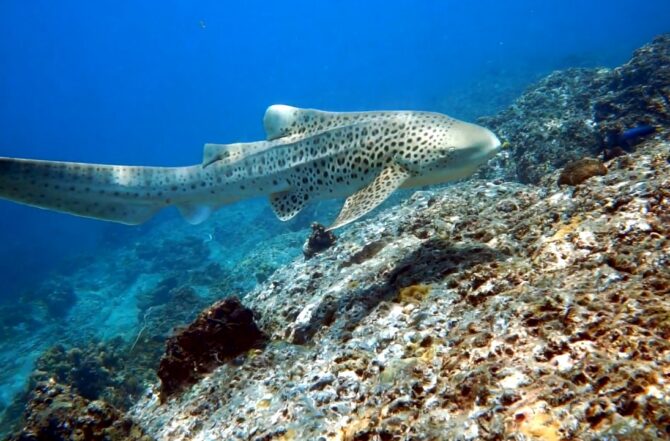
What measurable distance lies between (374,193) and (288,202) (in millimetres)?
1729

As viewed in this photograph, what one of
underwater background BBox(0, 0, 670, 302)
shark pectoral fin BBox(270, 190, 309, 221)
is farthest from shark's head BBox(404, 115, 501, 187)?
underwater background BBox(0, 0, 670, 302)

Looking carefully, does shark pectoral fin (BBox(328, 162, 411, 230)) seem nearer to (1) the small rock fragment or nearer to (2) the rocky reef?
(2) the rocky reef

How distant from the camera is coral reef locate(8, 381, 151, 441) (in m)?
4.48

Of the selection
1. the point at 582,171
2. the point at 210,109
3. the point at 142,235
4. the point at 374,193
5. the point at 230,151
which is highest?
the point at 210,109

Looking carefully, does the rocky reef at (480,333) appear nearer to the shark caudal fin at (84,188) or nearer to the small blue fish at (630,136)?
the shark caudal fin at (84,188)

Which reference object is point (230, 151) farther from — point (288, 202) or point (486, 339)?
point (486, 339)

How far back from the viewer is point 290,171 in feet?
20.0

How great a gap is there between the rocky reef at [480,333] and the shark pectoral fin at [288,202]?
1.22 metres

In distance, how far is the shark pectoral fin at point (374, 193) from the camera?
477 cm

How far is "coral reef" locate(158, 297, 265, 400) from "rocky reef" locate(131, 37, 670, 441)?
0.81 ft

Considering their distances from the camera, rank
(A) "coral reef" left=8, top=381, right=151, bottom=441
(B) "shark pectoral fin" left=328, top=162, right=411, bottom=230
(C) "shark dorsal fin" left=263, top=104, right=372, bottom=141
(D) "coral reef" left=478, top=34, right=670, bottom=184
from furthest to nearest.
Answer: (D) "coral reef" left=478, top=34, right=670, bottom=184, (C) "shark dorsal fin" left=263, top=104, right=372, bottom=141, (B) "shark pectoral fin" left=328, top=162, right=411, bottom=230, (A) "coral reef" left=8, top=381, right=151, bottom=441

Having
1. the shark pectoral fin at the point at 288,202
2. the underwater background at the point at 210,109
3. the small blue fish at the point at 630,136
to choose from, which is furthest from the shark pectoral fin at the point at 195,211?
the underwater background at the point at 210,109

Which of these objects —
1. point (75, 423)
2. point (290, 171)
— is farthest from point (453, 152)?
point (75, 423)

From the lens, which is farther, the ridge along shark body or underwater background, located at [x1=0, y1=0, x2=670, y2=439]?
underwater background, located at [x1=0, y1=0, x2=670, y2=439]
